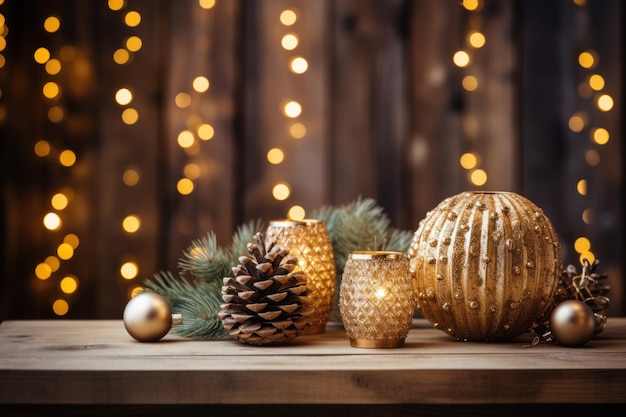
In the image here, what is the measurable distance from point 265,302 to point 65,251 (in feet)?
2.97

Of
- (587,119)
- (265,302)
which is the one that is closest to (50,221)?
(265,302)

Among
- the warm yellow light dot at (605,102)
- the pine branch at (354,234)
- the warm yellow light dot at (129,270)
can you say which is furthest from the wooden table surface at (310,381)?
the warm yellow light dot at (605,102)

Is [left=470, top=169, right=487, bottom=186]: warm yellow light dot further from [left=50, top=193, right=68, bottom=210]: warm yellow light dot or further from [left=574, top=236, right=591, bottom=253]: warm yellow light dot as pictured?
[left=50, top=193, right=68, bottom=210]: warm yellow light dot

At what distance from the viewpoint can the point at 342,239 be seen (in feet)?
3.74

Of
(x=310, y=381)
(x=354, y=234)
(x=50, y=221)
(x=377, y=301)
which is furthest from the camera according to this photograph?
(x=50, y=221)

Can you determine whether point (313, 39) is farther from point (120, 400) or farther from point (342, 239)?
point (120, 400)

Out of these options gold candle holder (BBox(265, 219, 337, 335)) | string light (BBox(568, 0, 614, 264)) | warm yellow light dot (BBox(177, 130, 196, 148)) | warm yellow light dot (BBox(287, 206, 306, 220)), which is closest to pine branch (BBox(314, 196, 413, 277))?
gold candle holder (BBox(265, 219, 337, 335))

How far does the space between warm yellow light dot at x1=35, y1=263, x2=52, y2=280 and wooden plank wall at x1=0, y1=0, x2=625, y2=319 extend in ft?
0.04

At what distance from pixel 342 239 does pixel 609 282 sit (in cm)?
85

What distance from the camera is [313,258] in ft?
A: 3.14

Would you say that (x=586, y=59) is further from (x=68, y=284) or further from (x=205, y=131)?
(x=68, y=284)

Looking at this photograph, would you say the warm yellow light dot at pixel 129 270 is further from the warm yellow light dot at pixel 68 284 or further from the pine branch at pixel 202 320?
the pine branch at pixel 202 320

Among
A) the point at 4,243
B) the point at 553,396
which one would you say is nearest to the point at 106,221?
the point at 4,243

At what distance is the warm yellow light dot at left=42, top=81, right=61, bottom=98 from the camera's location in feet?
5.33
